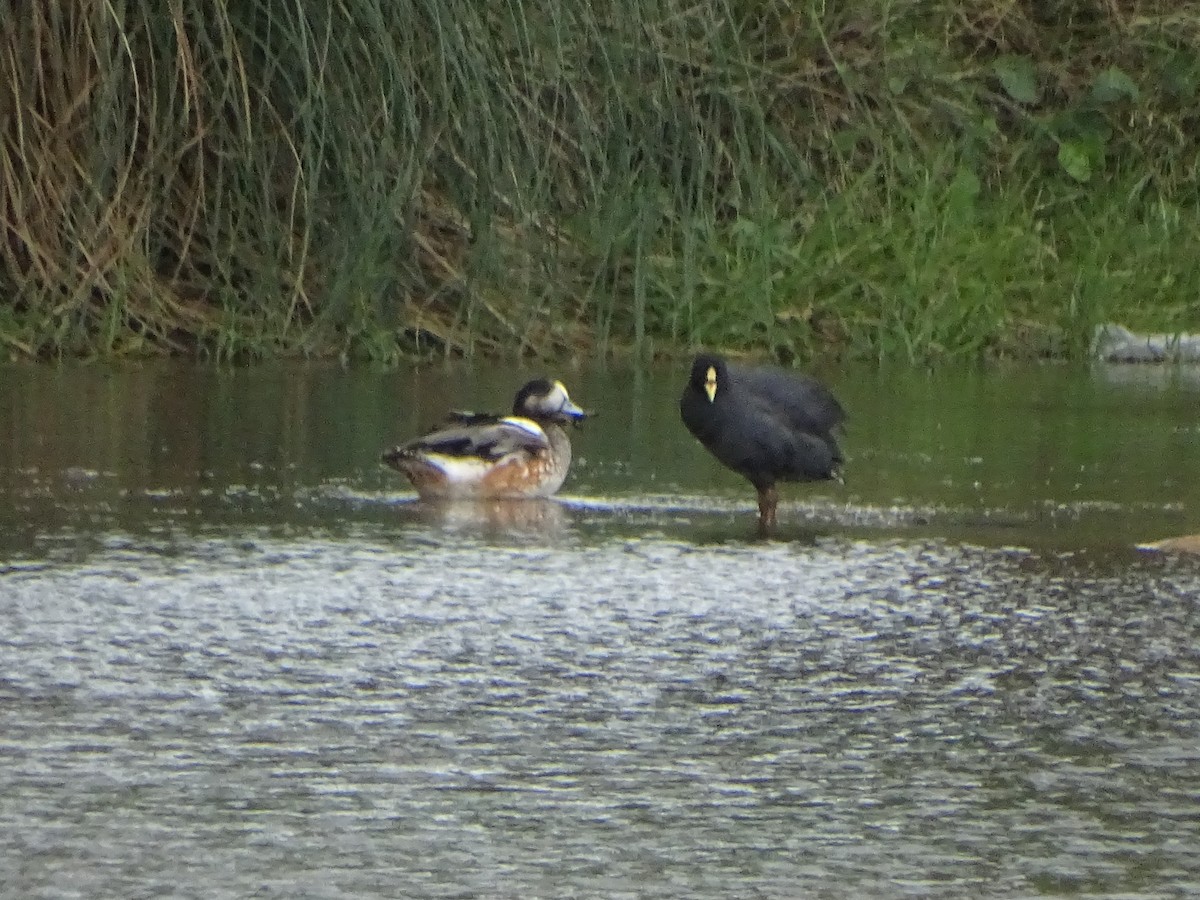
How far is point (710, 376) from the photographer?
21.0ft

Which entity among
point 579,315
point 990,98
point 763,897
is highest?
point 990,98

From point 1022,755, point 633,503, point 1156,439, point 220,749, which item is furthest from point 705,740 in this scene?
point 1156,439

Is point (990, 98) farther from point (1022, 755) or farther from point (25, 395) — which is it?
point (1022, 755)

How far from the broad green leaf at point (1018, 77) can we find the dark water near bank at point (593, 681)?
23.5 ft

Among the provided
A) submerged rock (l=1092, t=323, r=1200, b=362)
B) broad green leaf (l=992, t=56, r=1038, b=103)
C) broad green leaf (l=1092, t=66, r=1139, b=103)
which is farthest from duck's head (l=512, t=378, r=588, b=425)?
broad green leaf (l=1092, t=66, r=1139, b=103)

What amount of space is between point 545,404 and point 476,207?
112 inches

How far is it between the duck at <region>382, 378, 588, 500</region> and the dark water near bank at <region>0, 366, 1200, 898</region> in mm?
104

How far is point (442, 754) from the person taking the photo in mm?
3525

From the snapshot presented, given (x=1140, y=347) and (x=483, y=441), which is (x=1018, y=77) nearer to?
(x=1140, y=347)

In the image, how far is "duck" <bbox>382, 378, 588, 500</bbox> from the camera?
6.36 m

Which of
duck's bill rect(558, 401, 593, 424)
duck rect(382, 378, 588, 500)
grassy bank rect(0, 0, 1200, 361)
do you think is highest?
grassy bank rect(0, 0, 1200, 361)

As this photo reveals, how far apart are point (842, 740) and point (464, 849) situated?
0.77 meters

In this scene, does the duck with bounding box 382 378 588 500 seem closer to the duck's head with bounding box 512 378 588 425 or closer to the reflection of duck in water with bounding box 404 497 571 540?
the reflection of duck in water with bounding box 404 497 571 540

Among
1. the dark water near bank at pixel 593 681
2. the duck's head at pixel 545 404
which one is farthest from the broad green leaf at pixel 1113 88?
the duck's head at pixel 545 404
